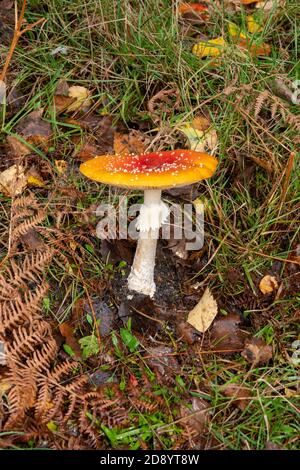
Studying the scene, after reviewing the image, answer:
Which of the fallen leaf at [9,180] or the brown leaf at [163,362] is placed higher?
the fallen leaf at [9,180]

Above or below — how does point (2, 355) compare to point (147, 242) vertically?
below

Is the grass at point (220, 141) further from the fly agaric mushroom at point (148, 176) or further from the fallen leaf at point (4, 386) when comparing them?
the fallen leaf at point (4, 386)

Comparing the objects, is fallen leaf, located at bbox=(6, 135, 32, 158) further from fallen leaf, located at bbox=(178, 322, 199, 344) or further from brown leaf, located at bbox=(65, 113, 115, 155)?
fallen leaf, located at bbox=(178, 322, 199, 344)

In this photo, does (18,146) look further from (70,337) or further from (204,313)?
(204,313)

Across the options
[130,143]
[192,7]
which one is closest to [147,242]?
[130,143]

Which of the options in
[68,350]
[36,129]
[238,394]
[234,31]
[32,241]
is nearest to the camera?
[238,394]

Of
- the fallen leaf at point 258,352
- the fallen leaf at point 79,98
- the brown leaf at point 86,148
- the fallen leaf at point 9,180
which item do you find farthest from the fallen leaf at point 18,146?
the fallen leaf at point 258,352
